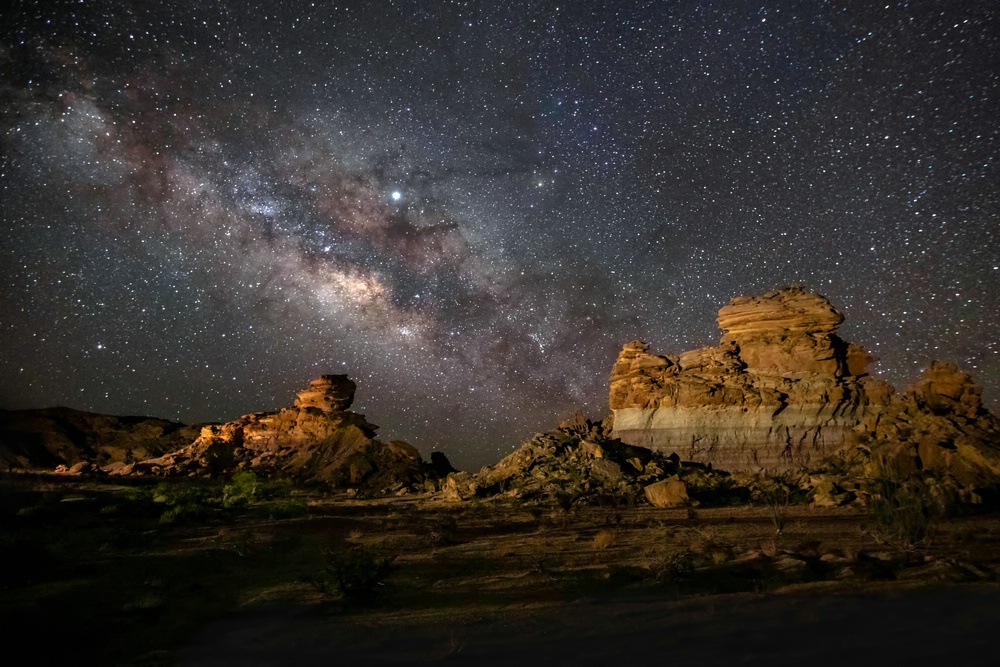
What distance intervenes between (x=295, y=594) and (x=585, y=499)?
52.5 feet

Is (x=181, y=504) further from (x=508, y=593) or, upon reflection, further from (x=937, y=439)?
(x=937, y=439)

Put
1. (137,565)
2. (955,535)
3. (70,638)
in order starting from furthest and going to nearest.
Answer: (955,535) < (137,565) < (70,638)

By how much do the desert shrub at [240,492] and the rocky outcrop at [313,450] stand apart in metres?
6.16

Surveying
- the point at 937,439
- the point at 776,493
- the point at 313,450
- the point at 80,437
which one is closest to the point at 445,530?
the point at 776,493

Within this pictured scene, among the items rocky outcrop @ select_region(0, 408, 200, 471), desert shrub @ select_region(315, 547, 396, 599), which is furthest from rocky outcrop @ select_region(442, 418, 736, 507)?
rocky outcrop @ select_region(0, 408, 200, 471)

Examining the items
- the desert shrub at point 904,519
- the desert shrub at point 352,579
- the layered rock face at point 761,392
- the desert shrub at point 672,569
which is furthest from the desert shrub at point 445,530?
the layered rock face at point 761,392

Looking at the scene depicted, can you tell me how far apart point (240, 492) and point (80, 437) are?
109 ft

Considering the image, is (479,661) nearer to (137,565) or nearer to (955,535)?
(137,565)

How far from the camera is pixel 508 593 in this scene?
30.7 ft

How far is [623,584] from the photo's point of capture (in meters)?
9.61

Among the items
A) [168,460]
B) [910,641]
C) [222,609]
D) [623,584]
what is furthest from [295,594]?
[168,460]

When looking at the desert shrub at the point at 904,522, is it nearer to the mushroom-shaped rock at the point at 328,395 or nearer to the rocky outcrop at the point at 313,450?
the rocky outcrop at the point at 313,450

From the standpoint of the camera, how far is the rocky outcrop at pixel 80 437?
4662cm

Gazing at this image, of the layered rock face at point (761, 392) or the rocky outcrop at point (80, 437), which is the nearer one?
the layered rock face at point (761, 392)
